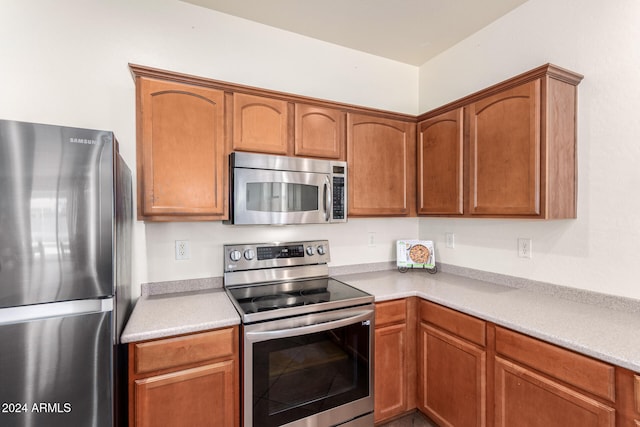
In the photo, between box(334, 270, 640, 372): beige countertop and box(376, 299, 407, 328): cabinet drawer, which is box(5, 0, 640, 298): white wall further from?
box(376, 299, 407, 328): cabinet drawer

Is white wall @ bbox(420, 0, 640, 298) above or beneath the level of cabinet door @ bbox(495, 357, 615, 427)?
above

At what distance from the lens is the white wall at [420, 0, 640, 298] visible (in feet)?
5.06

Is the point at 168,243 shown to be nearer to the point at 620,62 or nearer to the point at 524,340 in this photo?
the point at 524,340

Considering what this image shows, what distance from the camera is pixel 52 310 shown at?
1.08 metres

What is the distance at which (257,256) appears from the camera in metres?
2.11

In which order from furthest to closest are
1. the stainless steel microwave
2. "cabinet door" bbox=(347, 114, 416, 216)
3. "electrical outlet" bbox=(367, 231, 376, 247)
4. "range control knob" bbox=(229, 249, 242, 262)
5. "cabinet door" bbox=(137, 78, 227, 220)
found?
"electrical outlet" bbox=(367, 231, 376, 247), "cabinet door" bbox=(347, 114, 416, 216), "range control knob" bbox=(229, 249, 242, 262), the stainless steel microwave, "cabinet door" bbox=(137, 78, 227, 220)

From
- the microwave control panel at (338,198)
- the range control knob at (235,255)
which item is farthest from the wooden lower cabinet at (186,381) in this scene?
the microwave control panel at (338,198)

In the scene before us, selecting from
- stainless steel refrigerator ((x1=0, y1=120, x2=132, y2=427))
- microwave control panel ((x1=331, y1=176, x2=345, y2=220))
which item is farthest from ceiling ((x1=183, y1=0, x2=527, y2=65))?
stainless steel refrigerator ((x1=0, y1=120, x2=132, y2=427))

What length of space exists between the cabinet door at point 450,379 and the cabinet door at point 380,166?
0.88m

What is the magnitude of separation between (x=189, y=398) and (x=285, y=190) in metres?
1.18

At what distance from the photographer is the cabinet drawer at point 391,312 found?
1906mm

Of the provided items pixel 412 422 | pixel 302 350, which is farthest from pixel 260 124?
pixel 412 422

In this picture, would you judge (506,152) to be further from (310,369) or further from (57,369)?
(57,369)

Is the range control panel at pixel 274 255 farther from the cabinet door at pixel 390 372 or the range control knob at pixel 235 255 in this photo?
the cabinet door at pixel 390 372
